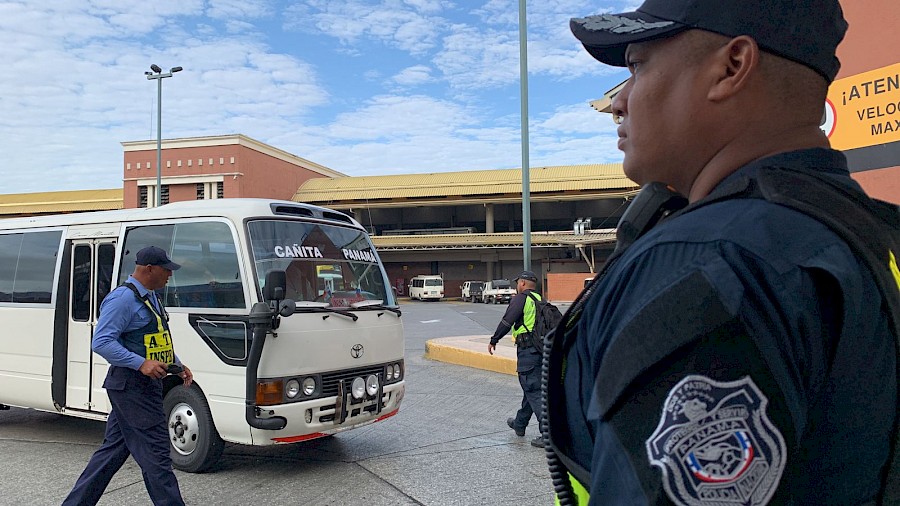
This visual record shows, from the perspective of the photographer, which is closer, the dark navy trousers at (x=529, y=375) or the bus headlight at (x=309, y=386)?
the bus headlight at (x=309, y=386)

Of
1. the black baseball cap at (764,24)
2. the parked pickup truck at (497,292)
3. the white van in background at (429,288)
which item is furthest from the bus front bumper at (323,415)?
the white van in background at (429,288)

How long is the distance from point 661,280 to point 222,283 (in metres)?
5.64

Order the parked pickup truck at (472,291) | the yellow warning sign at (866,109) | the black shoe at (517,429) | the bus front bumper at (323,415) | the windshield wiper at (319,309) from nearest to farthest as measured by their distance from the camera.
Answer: the bus front bumper at (323,415) → the windshield wiper at (319,309) → the black shoe at (517,429) → the yellow warning sign at (866,109) → the parked pickup truck at (472,291)

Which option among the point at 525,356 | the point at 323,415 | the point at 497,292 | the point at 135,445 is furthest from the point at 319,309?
the point at 497,292

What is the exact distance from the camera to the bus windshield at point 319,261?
20.0ft

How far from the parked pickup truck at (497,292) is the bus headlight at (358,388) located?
115 feet

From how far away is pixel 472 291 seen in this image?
4556 cm

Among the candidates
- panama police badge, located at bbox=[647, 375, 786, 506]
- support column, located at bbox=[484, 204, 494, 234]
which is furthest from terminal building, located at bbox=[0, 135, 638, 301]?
panama police badge, located at bbox=[647, 375, 786, 506]

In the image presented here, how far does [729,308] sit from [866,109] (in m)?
9.23

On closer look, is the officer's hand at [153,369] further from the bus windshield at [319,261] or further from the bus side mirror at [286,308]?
the bus windshield at [319,261]

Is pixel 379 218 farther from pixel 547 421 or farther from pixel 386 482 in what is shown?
pixel 547 421

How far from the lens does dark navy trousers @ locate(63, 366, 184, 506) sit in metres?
4.36

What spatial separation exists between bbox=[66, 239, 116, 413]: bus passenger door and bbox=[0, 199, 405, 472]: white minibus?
0.5 inches

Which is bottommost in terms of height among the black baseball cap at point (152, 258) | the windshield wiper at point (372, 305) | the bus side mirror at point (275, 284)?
the windshield wiper at point (372, 305)
